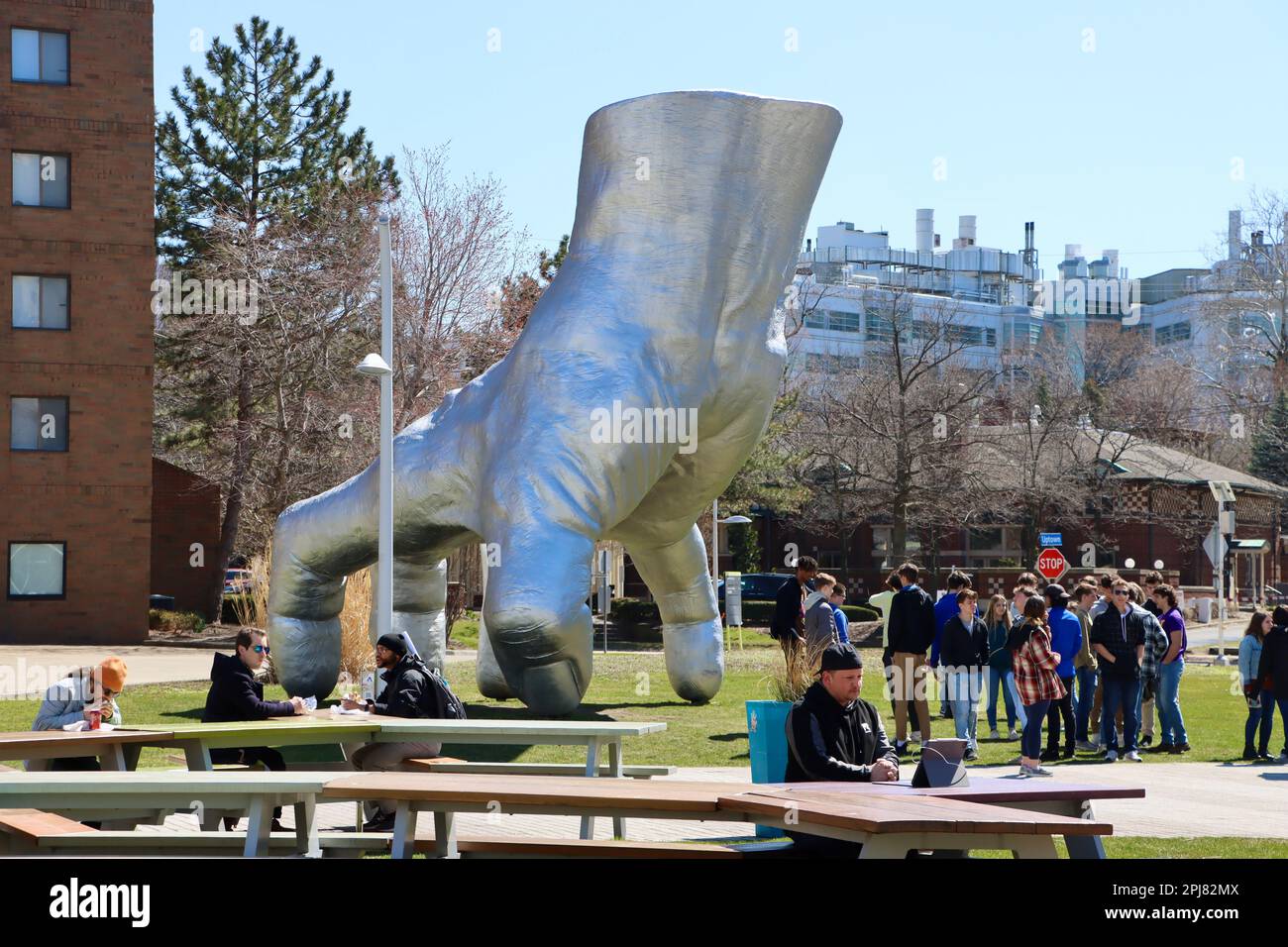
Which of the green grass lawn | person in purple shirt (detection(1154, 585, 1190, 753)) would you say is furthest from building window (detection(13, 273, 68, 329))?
person in purple shirt (detection(1154, 585, 1190, 753))

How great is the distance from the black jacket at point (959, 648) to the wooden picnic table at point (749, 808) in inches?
315

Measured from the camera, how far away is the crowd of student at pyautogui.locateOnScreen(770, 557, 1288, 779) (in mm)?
14547

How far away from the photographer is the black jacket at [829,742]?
7.59 meters

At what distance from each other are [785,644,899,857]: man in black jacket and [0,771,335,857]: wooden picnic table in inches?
88.2

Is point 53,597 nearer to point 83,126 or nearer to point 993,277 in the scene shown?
point 83,126

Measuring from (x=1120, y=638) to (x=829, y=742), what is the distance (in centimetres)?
844

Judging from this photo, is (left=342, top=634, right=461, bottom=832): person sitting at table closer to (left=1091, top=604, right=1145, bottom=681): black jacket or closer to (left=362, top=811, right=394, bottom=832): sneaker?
(left=362, top=811, right=394, bottom=832): sneaker

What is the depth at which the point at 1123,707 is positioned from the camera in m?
15.6

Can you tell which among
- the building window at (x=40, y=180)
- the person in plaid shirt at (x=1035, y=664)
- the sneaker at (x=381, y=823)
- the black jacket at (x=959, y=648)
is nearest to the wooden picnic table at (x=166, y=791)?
the sneaker at (x=381, y=823)

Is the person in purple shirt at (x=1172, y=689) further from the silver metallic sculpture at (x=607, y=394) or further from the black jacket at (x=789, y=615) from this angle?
the silver metallic sculpture at (x=607, y=394)

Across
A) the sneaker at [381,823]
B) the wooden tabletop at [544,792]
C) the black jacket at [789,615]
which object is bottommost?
the sneaker at [381,823]
